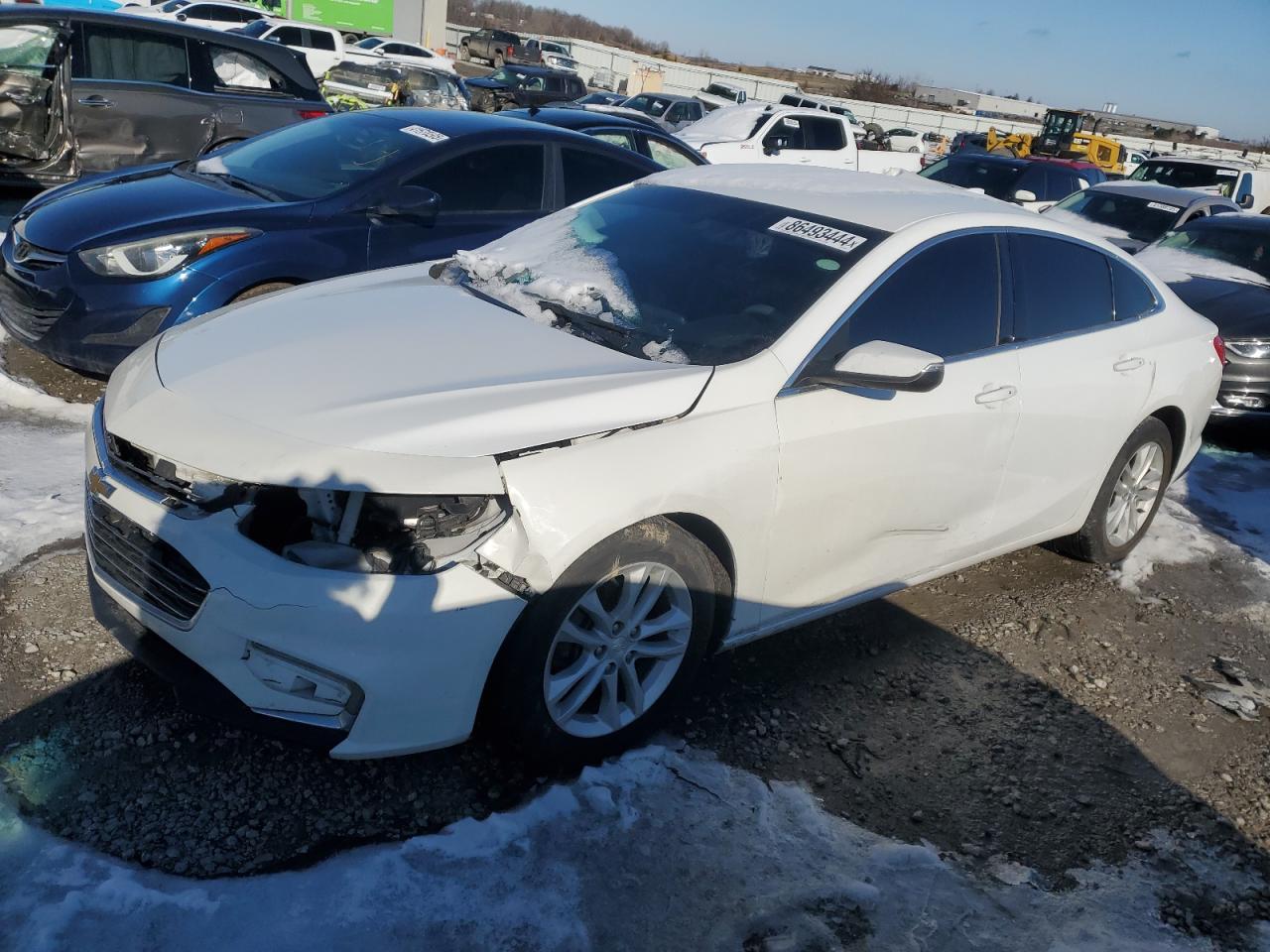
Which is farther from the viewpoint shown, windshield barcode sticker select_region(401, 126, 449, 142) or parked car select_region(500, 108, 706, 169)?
parked car select_region(500, 108, 706, 169)

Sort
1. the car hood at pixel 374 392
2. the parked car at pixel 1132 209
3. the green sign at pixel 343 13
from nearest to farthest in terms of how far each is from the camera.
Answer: the car hood at pixel 374 392
the parked car at pixel 1132 209
the green sign at pixel 343 13

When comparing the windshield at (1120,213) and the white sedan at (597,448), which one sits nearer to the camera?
the white sedan at (597,448)

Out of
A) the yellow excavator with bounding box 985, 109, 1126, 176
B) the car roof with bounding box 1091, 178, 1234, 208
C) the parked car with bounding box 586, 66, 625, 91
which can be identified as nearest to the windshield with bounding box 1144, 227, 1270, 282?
the car roof with bounding box 1091, 178, 1234, 208

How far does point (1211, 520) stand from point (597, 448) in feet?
15.0

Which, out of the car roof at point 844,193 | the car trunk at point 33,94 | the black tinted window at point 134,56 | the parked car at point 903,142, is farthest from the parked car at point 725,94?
the car roof at point 844,193

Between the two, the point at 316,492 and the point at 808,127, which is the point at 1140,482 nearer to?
the point at 316,492

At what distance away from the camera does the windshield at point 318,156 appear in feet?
18.3

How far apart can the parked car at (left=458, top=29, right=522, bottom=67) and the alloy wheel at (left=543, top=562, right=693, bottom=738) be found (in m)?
39.4

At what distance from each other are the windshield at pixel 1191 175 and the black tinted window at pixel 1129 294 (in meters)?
14.4

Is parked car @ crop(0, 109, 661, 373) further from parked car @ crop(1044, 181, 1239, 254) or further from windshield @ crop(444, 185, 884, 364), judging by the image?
parked car @ crop(1044, 181, 1239, 254)

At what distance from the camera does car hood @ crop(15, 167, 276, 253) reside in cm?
503

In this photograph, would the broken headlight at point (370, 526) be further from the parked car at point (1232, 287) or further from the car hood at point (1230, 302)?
the car hood at point (1230, 302)

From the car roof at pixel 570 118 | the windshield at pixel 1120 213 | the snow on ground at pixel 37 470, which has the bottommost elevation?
the snow on ground at pixel 37 470

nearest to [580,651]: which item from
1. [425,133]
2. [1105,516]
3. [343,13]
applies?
[1105,516]
